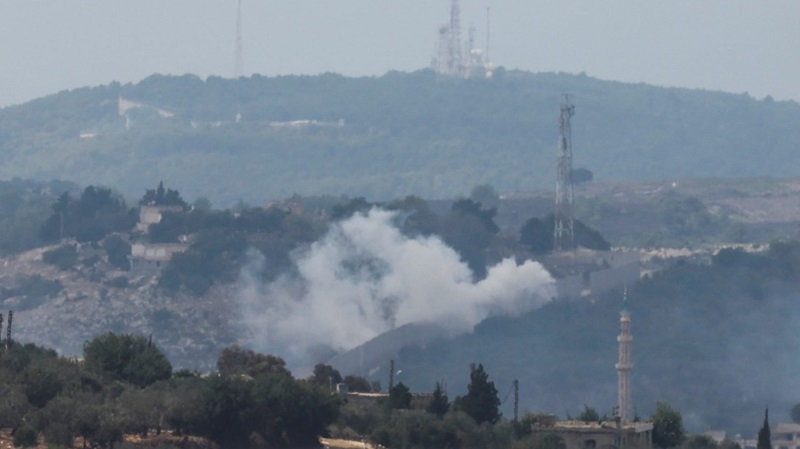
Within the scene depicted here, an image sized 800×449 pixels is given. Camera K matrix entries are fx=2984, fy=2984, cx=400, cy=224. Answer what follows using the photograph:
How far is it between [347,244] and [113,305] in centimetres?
1305

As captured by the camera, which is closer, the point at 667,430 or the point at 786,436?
the point at 667,430

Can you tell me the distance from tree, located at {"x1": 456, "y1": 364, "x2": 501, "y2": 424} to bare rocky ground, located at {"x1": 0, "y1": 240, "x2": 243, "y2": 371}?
5552 centimetres

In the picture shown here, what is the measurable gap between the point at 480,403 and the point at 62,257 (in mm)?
78525

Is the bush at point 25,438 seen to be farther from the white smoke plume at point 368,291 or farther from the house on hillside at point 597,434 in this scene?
the white smoke plume at point 368,291

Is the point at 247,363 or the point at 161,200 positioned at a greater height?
the point at 161,200

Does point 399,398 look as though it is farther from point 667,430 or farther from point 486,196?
point 486,196

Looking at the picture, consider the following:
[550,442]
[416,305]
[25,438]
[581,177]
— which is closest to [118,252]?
[416,305]

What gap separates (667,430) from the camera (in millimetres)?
72375

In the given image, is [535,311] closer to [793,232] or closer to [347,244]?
[347,244]

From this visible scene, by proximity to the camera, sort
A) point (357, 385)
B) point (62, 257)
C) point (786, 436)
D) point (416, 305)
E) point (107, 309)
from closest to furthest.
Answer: point (357, 385) < point (786, 436) < point (416, 305) < point (107, 309) < point (62, 257)

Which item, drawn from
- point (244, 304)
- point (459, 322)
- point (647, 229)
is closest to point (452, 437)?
point (459, 322)

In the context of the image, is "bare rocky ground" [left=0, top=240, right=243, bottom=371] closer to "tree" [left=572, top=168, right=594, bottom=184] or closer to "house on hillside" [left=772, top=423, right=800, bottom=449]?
"house on hillside" [left=772, top=423, right=800, bottom=449]

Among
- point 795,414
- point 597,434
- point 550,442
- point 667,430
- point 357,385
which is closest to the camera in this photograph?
point 550,442

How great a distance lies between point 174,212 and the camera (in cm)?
14712
